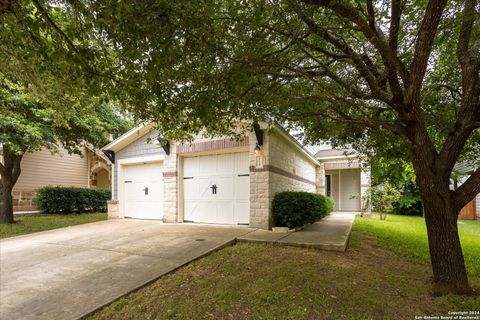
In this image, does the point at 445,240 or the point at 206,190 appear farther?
the point at 206,190

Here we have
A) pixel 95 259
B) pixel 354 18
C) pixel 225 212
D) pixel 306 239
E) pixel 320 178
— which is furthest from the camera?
pixel 320 178

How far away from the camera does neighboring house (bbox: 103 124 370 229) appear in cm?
797

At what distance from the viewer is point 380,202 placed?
12.3m

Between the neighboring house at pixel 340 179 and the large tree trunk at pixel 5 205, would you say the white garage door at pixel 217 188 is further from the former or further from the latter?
the neighboring house at pixel 340 179

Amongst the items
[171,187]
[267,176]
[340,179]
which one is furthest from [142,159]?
[340,179]

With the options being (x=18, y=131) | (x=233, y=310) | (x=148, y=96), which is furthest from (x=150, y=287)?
(x=18, y=131)

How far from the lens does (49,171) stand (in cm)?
1644

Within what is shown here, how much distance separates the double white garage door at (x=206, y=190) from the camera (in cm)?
855

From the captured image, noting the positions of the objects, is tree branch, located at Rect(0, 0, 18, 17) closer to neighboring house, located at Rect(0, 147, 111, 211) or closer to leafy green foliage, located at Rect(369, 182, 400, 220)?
neighboring house, located at Rect(0, 147, 111, 211)

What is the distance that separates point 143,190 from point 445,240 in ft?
31.6

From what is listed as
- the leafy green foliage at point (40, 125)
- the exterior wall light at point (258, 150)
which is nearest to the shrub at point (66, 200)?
the leafy green foliage at point (40, 125)

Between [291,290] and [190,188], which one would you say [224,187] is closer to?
[190,188]

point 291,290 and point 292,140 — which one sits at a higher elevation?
point 292,140

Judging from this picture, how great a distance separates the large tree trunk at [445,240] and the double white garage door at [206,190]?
5232 mm
